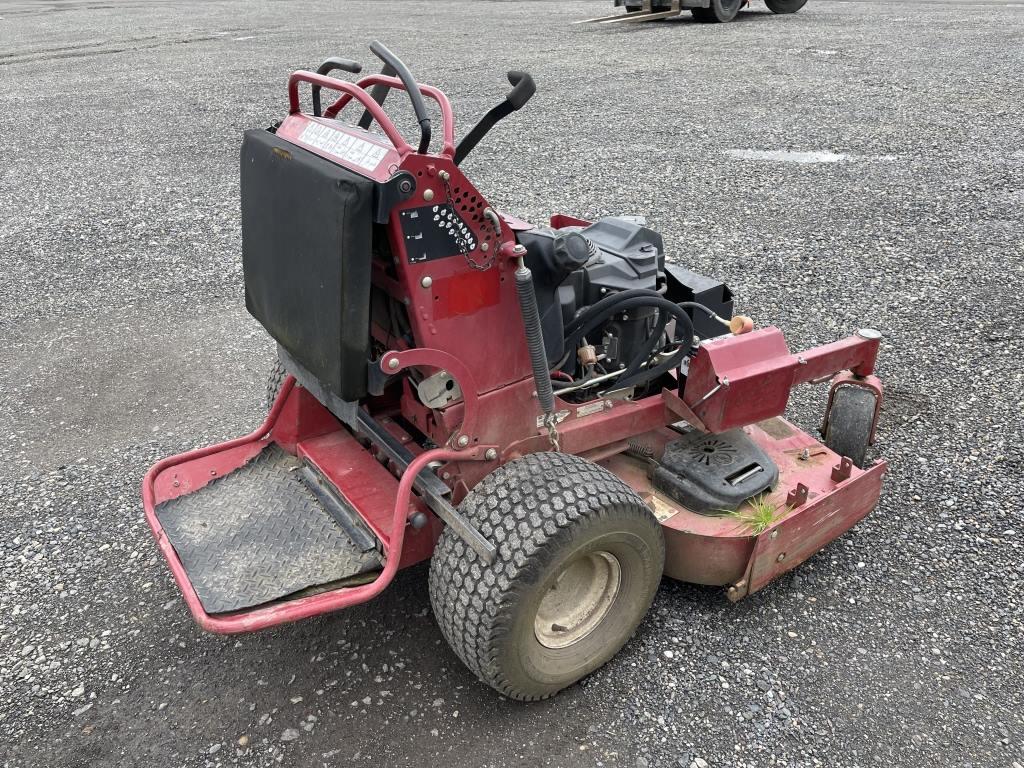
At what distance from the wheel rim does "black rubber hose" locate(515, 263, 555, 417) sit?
53 centimetres

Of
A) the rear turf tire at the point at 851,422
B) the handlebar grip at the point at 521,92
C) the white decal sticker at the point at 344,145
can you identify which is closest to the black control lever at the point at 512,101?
the handlebar grip at the point at 521,92

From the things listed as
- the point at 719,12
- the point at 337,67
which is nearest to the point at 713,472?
the point at 337,67

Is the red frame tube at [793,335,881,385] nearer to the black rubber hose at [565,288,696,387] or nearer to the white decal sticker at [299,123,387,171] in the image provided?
the black rubber hose at [565,288,696,387]

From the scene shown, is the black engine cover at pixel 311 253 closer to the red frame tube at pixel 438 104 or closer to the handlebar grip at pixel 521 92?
the red frame tube at pixel 438 104

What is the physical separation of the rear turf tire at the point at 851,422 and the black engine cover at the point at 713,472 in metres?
0.58

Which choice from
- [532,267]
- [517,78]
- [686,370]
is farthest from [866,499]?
[517,78]

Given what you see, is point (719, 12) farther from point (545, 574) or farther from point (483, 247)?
point (545, 574)

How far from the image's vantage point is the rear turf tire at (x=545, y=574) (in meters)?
2.47

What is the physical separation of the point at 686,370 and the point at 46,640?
2542 mm

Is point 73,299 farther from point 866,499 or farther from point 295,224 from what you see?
point 866,499

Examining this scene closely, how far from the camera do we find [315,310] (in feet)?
8.16

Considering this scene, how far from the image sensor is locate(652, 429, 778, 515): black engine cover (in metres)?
3.04

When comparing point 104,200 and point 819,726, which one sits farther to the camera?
point 104,200

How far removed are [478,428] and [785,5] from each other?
597 inches
